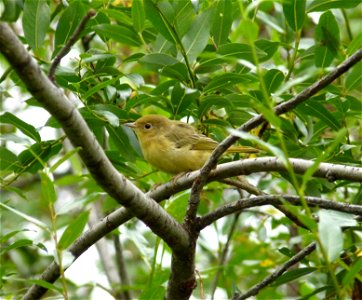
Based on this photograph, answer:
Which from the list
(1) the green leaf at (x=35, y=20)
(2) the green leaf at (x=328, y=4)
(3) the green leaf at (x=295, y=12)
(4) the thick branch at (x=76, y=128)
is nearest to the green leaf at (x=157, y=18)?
(1) the green leaf at (x=35, y=20)

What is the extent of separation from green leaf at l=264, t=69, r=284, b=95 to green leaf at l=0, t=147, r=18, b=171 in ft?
4.32

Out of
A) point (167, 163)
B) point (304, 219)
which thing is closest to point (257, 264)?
point (167, 163)

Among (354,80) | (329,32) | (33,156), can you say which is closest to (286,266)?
(354,80)

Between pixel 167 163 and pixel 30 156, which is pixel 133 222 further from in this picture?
pixel 30 156

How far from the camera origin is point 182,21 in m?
3.36

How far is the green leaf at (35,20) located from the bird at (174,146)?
105 centimetres

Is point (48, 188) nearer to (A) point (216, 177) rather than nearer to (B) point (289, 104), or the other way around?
(A) point (216, 177)

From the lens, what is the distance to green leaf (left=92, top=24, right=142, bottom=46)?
338 centimetres

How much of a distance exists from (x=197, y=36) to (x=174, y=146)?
1.62m

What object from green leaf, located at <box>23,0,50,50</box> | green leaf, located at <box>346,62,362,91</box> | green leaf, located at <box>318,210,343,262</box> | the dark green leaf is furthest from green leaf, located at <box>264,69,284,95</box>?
green leaf, located at <box>318,210,343,262</box>

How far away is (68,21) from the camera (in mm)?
3518

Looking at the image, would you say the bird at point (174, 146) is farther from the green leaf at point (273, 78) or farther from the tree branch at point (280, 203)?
the tree branch at point (280, 203)

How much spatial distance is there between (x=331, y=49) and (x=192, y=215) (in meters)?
1.05

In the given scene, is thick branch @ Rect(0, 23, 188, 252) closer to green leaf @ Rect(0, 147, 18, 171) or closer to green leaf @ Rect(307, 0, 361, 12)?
green leaf @ Rect(0, 147, 18, 171)
